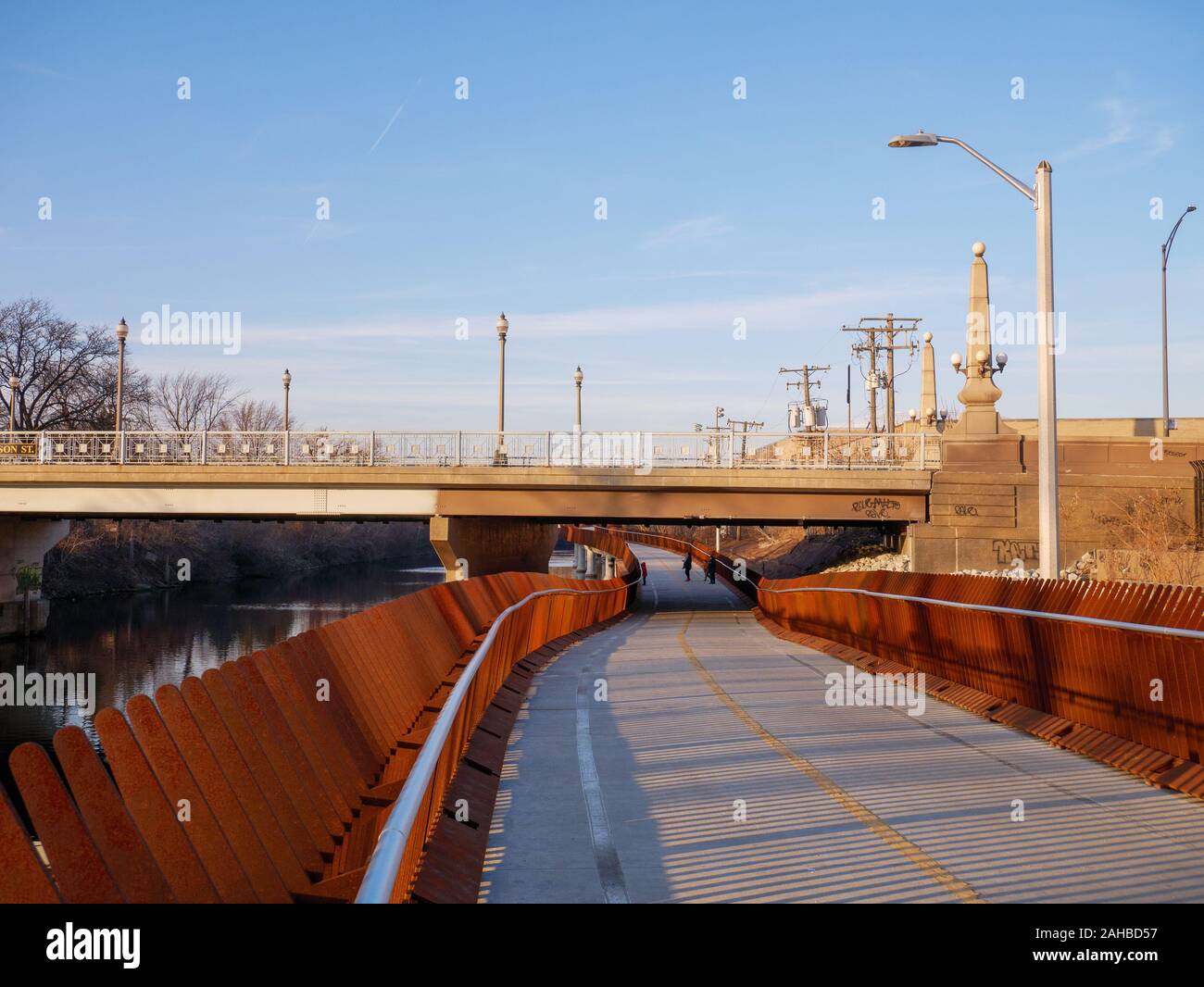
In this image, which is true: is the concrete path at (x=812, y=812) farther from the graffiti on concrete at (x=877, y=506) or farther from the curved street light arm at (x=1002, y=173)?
the graffiti on concrete at (x=877, y=506)

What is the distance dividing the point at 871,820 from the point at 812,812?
44 cm

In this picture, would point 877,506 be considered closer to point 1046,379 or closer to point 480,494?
point 480,494

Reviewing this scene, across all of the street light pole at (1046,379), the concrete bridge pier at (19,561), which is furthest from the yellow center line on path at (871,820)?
the concrete bridge pier at (19,561)

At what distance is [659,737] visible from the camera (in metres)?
12.0

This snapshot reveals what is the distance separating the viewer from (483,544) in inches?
1845

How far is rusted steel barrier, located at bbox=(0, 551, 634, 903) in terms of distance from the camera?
4.06 metres

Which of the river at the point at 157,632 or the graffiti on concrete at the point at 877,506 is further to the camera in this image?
the graffiti on concrete at the point at 877,506

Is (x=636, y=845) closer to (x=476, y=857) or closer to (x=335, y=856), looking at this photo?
(x=476, y=857)

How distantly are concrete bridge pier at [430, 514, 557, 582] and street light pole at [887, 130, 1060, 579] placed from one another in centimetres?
2080

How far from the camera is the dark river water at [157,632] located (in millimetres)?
29359

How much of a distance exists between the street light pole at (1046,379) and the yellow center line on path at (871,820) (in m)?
5.27

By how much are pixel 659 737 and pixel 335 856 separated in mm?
5679

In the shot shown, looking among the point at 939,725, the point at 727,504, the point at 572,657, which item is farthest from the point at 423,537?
the point at 939,725

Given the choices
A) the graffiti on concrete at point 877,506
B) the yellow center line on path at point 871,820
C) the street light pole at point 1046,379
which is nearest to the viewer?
the yellow center line on path at point 871,820
